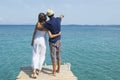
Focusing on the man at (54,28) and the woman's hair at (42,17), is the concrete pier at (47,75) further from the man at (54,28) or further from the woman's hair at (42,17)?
the woman's hair at (42,17)

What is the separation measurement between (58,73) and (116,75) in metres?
10.7

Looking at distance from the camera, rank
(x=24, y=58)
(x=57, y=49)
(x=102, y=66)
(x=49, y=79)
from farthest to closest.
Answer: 1. (x=24, y=58)
2. (x=102, y=66)
3. (x=57, y=49)
4. (x=49, y=79)

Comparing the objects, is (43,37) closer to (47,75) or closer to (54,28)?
(54,28)

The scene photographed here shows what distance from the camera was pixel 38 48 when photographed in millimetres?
9086

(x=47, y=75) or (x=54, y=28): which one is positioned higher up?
(x=54, y=28)

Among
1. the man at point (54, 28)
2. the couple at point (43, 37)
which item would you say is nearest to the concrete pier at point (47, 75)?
the couple at point (43, 37)

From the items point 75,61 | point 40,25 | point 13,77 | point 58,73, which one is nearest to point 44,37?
point 40,25

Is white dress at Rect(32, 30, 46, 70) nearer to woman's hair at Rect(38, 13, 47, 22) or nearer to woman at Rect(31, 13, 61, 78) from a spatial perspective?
woman at Rect(31, 13, 61, 78)

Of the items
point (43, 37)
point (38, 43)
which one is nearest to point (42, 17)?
point (43, 37)

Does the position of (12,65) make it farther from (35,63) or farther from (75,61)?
(35,63)

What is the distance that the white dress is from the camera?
29.7ft

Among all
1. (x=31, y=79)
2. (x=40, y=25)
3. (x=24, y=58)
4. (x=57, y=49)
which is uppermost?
(x=40, y=25)

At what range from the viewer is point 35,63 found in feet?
30.0

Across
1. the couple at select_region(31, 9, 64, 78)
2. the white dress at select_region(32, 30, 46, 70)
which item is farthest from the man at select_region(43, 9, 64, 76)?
the white dress at select_region(32, 30, 46, 70)
